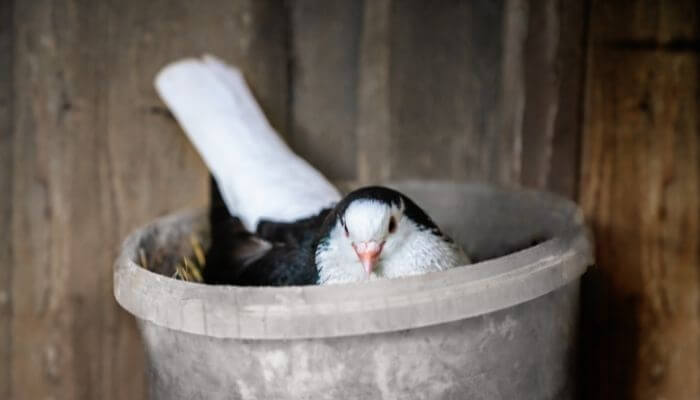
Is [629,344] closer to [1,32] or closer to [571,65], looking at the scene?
[571,65]

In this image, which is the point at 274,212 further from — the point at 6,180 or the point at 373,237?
the point at 6,180

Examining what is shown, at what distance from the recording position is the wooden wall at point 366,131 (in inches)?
52.5

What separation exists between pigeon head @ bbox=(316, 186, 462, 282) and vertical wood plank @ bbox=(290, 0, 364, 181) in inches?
15.2

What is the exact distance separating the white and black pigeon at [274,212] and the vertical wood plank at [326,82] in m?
0.11

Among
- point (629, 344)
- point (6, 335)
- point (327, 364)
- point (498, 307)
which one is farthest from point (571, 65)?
point (6, 335)

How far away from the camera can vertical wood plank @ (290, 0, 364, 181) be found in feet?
4.60

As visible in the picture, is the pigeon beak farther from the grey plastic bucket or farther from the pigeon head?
the grey plastic bucket

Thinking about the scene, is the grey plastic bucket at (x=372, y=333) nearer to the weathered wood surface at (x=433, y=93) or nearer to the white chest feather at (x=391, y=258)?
the white chest feather at (x=391, y=258)

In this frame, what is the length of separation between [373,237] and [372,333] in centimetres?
21

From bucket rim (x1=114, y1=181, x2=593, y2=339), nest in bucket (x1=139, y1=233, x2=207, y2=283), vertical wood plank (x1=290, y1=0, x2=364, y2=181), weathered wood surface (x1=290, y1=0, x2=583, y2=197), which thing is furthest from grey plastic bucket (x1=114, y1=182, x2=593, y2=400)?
vertical wood plank (x1=290, y1=0, x2=364, y2=181)

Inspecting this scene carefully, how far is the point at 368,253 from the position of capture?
975 mm

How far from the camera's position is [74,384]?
1414 mm

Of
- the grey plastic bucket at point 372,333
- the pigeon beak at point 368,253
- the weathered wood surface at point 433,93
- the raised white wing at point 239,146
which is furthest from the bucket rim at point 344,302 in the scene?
the weathered wood surface at point 433,93

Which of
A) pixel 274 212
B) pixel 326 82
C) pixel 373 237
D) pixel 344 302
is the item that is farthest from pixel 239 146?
pixel 344 302
